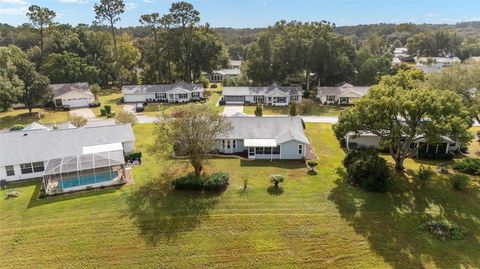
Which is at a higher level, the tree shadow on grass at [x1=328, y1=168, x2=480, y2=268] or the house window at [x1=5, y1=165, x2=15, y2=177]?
the house window at [x1=5, y1=165, x2=15, y2=177]

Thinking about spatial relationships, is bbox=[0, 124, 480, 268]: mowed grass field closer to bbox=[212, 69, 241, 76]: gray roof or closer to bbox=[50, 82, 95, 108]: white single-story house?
bbox=[50, 82, 95, 108]: white single-story house

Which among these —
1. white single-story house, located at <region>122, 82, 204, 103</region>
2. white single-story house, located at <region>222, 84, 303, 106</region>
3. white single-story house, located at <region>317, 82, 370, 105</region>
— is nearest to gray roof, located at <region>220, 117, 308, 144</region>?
white single-story house, located at <region>222, 84, 303, 106</region>

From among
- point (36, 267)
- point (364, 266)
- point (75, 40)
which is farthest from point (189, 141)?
point (75, 40)

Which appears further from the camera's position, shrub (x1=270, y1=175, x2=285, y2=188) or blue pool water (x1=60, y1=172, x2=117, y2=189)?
shrub (x1=270, y1=175, x2=285, y2=188)

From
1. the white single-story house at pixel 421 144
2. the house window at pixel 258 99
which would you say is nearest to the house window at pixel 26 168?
the white single-story house at pixel 421 144

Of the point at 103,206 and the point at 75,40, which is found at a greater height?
the point at 75,40

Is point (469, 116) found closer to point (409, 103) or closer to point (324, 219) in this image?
point (409, 103)

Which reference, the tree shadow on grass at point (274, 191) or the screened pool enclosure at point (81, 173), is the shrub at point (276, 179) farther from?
the screened pool enclosure at point (81, 173)

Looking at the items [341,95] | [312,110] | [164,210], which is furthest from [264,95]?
[164,210]
